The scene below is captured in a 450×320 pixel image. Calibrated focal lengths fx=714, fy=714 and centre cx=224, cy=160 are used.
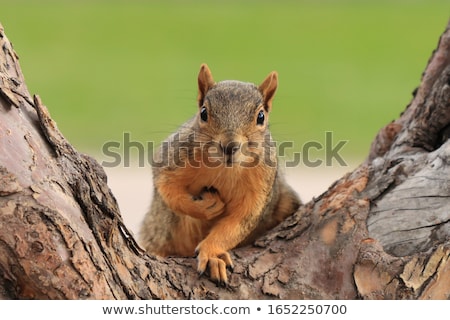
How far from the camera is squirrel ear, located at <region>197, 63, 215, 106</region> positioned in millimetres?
2193

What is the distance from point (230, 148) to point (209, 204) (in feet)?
1.05

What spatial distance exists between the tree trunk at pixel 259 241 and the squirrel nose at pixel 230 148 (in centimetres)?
25

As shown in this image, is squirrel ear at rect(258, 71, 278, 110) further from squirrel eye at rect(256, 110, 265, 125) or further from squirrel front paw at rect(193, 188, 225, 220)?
squirrel front paw at rect(193, 188, 225, 220)

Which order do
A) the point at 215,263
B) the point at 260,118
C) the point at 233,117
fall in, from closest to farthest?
the point at 215,263 < the point at 233,117 < the point at 260,118

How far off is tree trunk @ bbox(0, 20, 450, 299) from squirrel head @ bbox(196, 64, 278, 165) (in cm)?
25

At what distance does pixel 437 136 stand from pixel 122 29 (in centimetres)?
779

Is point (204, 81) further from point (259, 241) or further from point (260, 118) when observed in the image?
point (259, 241)

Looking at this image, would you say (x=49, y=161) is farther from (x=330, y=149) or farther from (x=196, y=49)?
(x=196, y=49)

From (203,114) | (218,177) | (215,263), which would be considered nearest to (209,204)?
(218,177)

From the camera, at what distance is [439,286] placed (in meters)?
1.69

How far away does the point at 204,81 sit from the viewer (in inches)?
86.4

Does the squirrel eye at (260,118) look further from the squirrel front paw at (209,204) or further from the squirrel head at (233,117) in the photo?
the squirrel front paw at (209,204)

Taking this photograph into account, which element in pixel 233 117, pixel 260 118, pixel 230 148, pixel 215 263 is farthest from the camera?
pixel 260 118

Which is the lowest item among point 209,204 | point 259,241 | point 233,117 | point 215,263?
point 215,263
